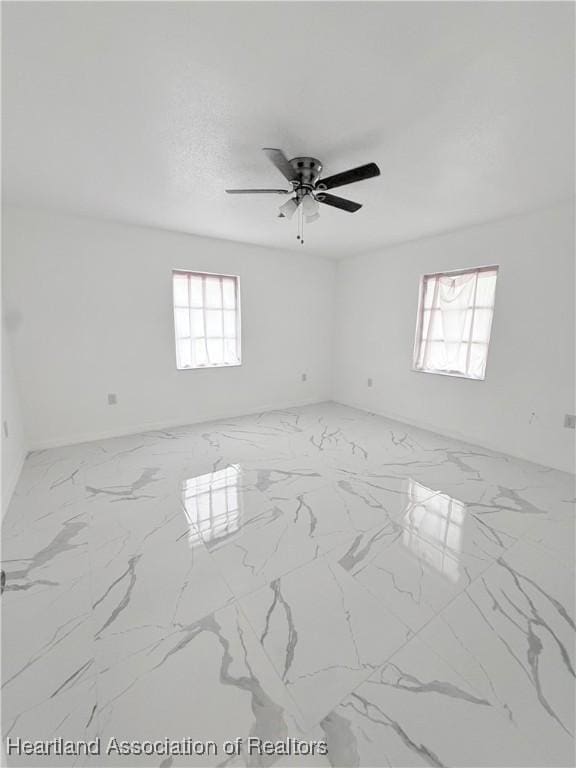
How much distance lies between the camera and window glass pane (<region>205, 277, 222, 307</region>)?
4047 millimetres

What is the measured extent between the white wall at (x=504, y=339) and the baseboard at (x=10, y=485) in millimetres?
4239

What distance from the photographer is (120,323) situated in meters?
3.49

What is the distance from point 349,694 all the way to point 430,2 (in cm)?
250

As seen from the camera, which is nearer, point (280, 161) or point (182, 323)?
point (280, 161)

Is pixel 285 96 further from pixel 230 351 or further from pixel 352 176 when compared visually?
pixel 230 351

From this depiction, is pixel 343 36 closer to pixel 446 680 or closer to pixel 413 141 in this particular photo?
pixel 413 141

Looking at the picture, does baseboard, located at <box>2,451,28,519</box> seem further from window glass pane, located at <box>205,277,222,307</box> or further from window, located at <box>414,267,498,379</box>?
window, located at <box>414,267,498,379</box>

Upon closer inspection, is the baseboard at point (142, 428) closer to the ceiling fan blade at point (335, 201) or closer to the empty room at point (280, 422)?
the empty room at point (280, 422)

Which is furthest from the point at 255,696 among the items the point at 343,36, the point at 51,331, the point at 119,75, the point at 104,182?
the point at 51,331

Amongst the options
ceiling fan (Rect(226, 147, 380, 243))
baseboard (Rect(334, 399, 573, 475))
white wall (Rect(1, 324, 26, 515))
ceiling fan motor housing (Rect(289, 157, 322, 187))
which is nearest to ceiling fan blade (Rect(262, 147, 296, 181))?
ceiling fan (Rect(226, 147, 380, 243))

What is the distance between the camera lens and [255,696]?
1108 millimetres

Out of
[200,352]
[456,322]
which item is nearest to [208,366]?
[200,352]

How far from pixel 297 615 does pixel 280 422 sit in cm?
287

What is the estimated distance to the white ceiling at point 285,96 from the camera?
1.14 meters
